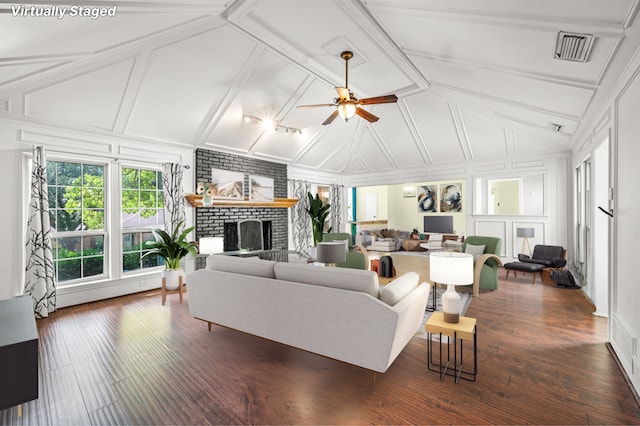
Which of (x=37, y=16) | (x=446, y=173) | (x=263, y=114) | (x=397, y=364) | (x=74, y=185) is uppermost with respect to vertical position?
(x=263, y=114)

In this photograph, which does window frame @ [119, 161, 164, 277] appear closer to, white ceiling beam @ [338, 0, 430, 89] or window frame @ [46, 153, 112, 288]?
window frame @ [46, 153, 112, 288]

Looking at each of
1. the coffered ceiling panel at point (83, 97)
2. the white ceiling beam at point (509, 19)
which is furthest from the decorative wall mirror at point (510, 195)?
the coffered ceiling panel at point (83, 97)

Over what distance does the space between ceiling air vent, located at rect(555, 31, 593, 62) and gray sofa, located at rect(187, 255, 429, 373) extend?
2.25 metres

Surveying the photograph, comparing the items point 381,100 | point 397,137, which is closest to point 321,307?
point 381,100

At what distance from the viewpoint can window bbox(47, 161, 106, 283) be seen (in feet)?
14.3

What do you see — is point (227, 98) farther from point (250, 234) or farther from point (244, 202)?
point (250, 234)

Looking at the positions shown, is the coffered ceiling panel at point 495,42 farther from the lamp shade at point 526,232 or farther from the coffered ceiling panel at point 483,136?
the lamp shade at point 526,232

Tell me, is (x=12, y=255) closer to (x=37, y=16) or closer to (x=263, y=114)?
(x=37, y=16)

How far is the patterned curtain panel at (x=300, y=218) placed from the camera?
804 centimetres

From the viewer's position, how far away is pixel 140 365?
265cm

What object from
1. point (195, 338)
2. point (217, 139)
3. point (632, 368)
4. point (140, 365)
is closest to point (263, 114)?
point (217, 139)

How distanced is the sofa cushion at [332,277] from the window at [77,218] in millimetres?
3623

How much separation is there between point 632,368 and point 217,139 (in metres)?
6.22

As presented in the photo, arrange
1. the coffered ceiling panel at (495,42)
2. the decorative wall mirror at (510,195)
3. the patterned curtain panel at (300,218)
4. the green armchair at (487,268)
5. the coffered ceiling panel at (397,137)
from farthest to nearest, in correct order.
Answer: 1. the patterned curtain panel at (300,218)
2. the decorative wall mirror at (510,195)
3. the coffered ceiling panel at (397,137)
4. the green armchair at (487,268)
5. the coffered ceiling panel at (495,42)
